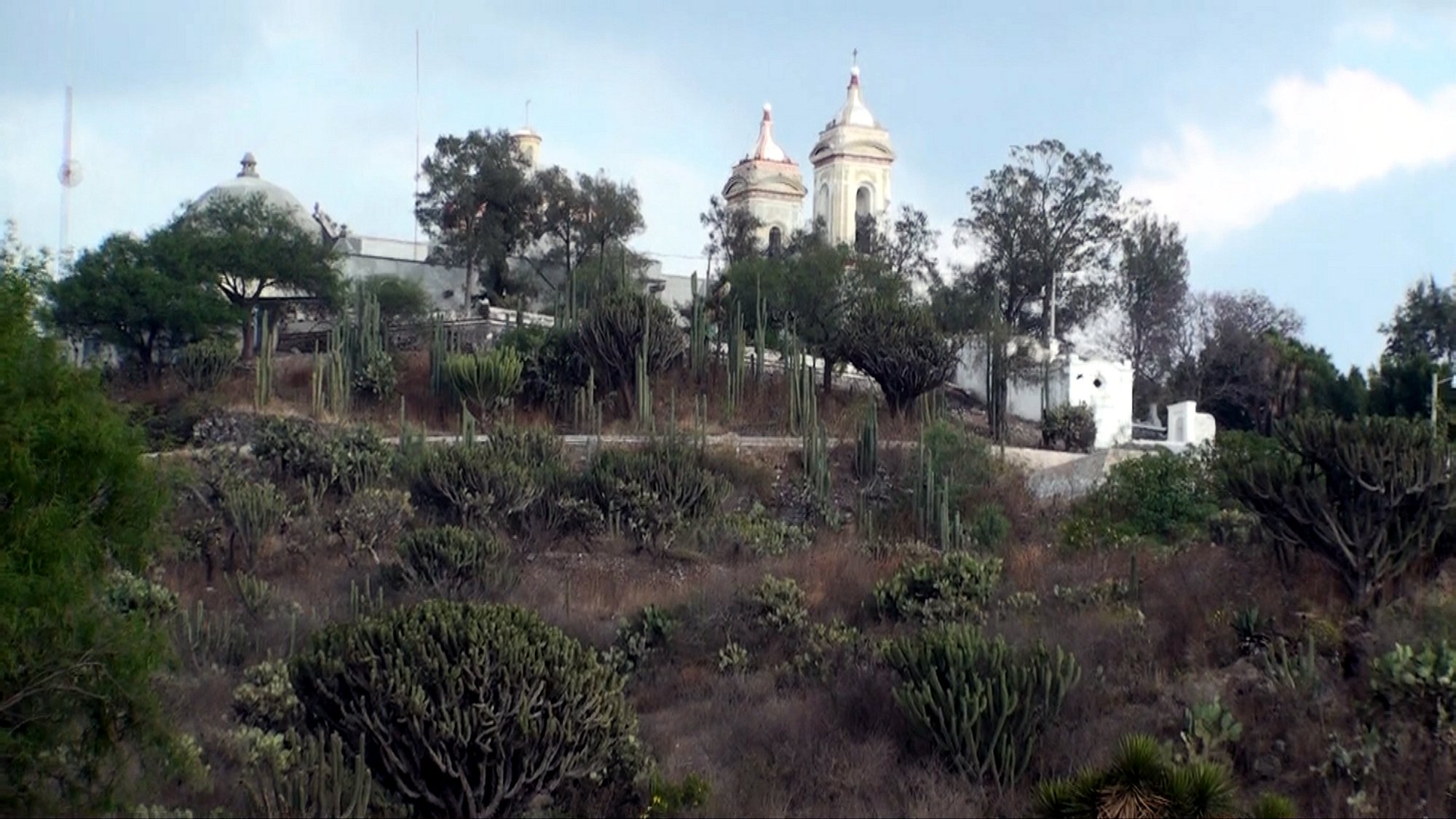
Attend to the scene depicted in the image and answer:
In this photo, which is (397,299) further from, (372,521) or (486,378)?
(372,521)

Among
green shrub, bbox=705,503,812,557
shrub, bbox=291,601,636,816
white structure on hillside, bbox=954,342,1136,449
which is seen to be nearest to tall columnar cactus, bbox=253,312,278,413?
green shrub, bbox=705,503,812,557

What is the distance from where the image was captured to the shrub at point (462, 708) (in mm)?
11117

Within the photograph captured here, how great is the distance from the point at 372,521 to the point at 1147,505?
10.6 metres

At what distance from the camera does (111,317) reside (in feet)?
104

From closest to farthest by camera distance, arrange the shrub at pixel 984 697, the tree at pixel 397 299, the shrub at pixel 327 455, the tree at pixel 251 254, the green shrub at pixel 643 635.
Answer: the shrub at pixel 984 697
the green shrub at pixel 643 635
the shrub at pixel 327 455
the tree at pixel 251 254
the tree at pixel 397 299

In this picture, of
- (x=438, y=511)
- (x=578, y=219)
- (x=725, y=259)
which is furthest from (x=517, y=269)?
(x=438, y=511)

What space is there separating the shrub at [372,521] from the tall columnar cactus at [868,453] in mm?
7627

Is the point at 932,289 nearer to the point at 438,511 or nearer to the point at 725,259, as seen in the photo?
the point at 725,259

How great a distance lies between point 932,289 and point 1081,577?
68.5 feet

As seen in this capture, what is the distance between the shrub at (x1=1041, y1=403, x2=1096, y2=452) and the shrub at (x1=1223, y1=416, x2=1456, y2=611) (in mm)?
15807

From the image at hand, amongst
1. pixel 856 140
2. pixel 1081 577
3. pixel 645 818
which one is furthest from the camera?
pixel 856 140

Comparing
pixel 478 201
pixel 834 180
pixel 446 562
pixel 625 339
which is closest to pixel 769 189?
pixel 834 180

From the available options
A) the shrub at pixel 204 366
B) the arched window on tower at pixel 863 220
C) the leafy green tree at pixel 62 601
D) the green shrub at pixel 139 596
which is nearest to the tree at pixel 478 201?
the arched window on tower at pixel 863 220

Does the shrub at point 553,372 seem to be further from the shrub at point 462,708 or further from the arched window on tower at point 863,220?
the shrub at point 462,708
